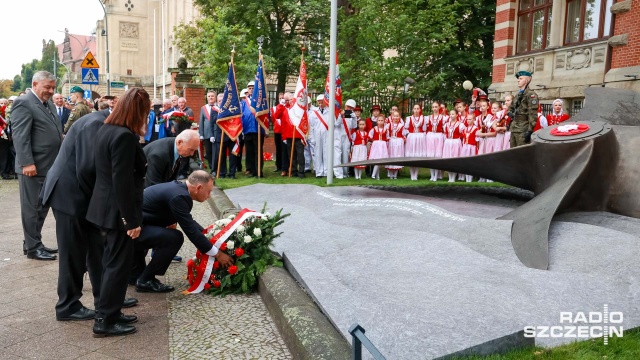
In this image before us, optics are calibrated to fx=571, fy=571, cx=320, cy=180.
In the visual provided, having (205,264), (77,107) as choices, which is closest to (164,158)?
(205,264)

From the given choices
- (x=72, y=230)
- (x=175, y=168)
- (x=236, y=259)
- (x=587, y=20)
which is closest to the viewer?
(x=72, y=230)

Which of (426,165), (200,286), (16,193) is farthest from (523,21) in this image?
(200,286)

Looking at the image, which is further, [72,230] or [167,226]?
[167,226]

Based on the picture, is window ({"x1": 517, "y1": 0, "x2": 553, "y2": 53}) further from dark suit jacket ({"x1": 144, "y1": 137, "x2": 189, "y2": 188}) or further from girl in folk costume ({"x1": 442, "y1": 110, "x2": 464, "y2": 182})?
dark suit jacket ({"x1": 144, "y1": 137, "x2": 189, "y2": 188})

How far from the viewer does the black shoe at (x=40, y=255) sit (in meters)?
6.31

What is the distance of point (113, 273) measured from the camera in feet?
13.8

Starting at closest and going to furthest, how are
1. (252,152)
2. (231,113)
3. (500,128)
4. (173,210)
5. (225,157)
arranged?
1. (173,210)
2. (500,128)
3. (231,113)
4. (252,152)
5. (225,157)

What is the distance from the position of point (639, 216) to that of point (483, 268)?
313 centimetres

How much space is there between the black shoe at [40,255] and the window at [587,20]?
48.7 ft

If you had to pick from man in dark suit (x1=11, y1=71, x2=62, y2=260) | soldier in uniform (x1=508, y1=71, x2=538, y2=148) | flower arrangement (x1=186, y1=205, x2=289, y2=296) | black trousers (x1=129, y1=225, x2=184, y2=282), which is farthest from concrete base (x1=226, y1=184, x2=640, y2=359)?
soldier in uniform (x1=508, y1=71, x2=538, y2=148)

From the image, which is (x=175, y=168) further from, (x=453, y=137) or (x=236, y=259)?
(x=453, y=137)

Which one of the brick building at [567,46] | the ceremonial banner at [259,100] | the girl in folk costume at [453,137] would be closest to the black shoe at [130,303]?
the ceremonial banner at [259,100]

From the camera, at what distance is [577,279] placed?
456cm

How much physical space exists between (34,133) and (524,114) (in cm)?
827
